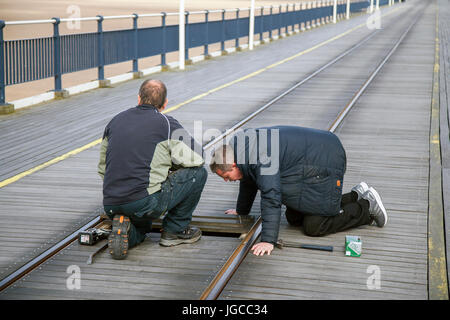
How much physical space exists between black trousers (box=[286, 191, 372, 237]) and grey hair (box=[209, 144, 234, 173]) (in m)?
0.99

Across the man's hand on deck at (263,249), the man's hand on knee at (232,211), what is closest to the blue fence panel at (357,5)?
the man's hand on knee at (232,211)

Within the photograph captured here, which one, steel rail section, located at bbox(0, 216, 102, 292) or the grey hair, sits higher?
the grey hair

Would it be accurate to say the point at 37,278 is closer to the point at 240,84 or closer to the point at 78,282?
the point at 78,282

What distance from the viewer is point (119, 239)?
19.3ft

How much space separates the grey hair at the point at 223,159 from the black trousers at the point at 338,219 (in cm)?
99

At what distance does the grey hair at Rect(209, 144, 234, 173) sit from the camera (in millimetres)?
5973

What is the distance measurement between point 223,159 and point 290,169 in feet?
2.10

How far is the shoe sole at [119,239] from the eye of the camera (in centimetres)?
588

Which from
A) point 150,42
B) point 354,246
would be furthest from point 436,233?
point 150,42

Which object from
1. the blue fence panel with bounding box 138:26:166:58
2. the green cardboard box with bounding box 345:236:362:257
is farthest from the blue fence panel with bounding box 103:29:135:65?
the green cardboard box with bounding box 345:236:362:257

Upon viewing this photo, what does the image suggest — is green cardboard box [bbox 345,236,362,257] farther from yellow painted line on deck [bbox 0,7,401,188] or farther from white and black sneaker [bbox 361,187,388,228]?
yellow painted line on deck [bbox 0,7,401,188]

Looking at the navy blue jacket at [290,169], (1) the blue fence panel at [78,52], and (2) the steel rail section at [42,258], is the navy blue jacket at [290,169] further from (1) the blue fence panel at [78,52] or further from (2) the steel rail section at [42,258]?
(1) the blue fence panel at [78,52]

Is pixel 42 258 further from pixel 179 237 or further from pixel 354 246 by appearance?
pixel 354 246

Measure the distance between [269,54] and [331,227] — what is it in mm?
20125
